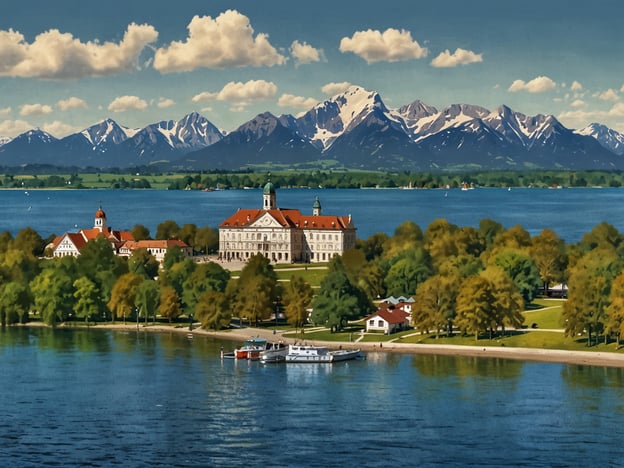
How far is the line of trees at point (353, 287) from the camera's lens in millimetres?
124875

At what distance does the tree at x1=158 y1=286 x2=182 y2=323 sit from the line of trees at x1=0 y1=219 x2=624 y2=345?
11 centimetres

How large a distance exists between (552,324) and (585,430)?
42.4 m

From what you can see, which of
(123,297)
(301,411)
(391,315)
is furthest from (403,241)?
(301,411)

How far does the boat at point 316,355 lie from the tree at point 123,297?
31.0m

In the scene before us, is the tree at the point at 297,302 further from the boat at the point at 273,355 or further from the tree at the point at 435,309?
the boat at the point at 273,355

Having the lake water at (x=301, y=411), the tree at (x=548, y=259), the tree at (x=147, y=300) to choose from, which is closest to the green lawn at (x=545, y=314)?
the tree at (x=548, y=259)

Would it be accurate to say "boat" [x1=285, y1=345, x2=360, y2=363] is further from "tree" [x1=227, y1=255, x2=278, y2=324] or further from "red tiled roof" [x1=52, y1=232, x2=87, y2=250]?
"red tiled roof" [x1=52, y1=232, x2=87, y2=250]

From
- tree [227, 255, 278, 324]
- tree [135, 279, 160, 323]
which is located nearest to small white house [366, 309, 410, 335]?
tree [227, 255, 278, 324]

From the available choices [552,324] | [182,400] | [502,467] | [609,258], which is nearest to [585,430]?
[502,467]

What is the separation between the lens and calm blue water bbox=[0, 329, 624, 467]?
82.0 m

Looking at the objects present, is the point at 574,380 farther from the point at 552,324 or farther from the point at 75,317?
the point at 75,317

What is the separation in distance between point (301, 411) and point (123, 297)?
56.1m

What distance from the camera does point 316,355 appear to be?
4695 inches

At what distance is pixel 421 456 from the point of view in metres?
81.1
